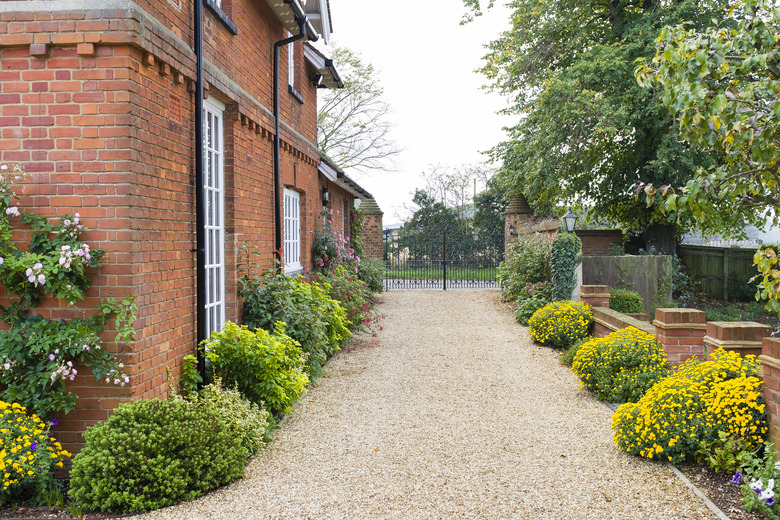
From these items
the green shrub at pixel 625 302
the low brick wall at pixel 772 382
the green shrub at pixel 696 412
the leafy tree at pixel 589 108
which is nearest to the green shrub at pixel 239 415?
the green shrub at pixel 696 412

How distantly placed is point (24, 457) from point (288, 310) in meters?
3.57

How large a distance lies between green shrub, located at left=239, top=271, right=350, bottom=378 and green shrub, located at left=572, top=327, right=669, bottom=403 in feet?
11.1

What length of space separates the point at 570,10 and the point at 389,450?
15445mm

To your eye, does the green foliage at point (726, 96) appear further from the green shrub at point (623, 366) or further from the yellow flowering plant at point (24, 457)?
the yellow flowering plant at point (24, 457)

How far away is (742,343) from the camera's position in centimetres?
505

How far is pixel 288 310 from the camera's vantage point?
716cm

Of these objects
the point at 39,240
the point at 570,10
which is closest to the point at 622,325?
the point at 39,240

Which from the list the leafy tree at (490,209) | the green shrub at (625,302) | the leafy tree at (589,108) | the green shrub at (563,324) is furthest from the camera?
the leafy tree at (490,209)

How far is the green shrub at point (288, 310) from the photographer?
698 centimetres

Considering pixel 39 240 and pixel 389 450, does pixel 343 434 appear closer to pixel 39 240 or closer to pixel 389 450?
pixel 389 450

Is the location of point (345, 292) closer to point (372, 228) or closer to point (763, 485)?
point (763, 485)

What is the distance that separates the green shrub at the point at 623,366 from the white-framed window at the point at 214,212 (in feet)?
14.4

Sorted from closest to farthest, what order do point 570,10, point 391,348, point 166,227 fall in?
point 166,227 < point 391,348 < point 570,10

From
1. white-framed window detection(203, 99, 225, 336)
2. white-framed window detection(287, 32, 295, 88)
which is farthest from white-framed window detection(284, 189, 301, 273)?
white-framed window detection(203, 99, 225, 336)
